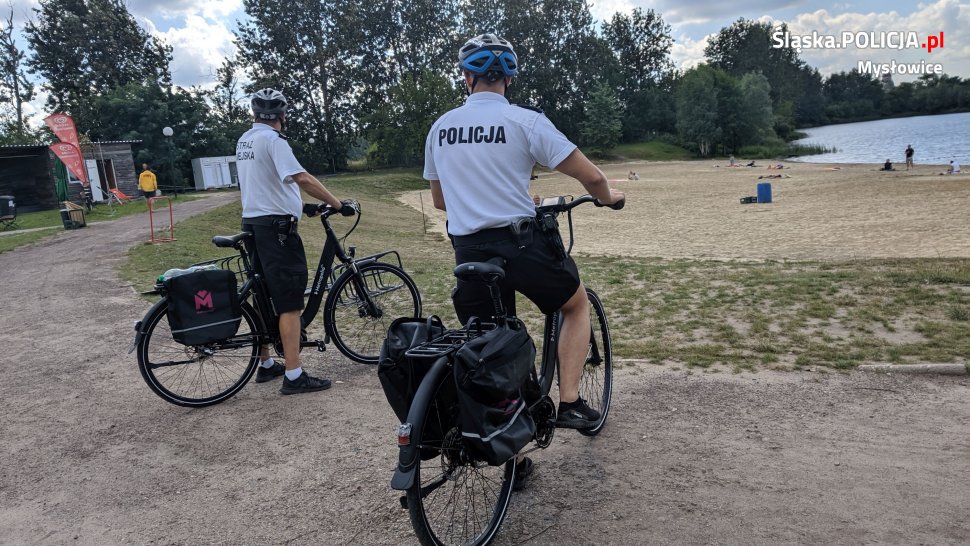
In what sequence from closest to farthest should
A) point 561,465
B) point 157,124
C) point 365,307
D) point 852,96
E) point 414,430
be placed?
point 414,430, point 561,465, point 365,307, point 157,124, point 852,96

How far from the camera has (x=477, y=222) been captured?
10.3 ft

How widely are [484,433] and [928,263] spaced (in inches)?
329

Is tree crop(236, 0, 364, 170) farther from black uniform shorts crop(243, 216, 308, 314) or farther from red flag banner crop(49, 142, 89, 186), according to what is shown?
black uniform shorts crop(243, 216, 308, 314)

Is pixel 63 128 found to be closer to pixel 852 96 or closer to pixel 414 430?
pixel 414 430

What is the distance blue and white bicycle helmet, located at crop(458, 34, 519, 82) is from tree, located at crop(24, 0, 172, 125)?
2542 inches

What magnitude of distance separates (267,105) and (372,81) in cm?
7130

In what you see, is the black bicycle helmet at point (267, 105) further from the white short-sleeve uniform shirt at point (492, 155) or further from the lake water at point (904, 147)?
the lake water at point (904, 147)

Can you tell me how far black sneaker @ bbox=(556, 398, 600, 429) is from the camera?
341 cm

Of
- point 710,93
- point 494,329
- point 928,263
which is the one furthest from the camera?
point 710,93

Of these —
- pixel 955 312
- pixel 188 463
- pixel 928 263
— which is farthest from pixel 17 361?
pixel 928 263

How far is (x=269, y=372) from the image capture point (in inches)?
211

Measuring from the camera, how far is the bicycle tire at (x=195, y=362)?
15.3 feet

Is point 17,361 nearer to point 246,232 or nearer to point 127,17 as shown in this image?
point 246,232

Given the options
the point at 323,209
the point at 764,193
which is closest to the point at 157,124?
the point at 764,193
